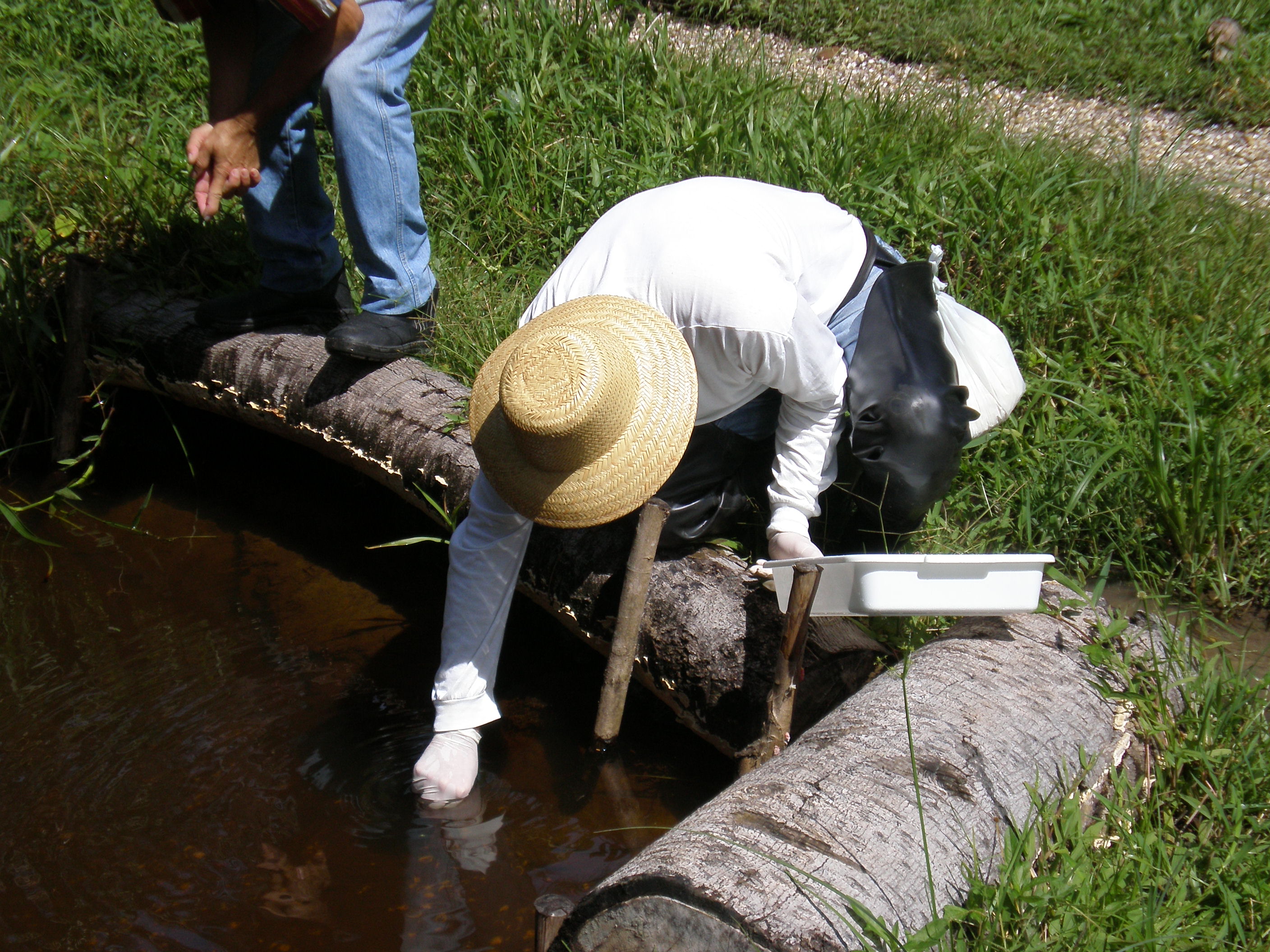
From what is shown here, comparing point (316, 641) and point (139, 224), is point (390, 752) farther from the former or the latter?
point (139, 224)

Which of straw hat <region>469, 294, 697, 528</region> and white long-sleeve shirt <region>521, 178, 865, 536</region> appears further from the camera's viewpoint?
white long-sleeve shirt <region>521, 178, 865, 536</region>

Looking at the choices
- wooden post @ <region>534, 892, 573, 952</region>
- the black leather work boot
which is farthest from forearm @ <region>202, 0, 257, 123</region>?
wooden post @ <region>534, 892, 573, 952</region>

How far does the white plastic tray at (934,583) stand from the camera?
1829mm

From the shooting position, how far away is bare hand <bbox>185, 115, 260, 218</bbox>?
2641 millimetres

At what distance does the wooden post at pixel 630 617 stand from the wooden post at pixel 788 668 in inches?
12.7

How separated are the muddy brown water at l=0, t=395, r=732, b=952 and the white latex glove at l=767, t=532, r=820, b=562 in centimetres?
61

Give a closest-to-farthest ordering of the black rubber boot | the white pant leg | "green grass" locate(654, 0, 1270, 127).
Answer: the white pant leg < the black rubber boot < "green grass" locate(654, 0, 1270, 127)

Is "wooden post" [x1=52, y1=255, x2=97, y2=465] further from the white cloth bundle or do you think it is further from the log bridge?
the white cloth bundle

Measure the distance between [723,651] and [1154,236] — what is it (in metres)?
2.27

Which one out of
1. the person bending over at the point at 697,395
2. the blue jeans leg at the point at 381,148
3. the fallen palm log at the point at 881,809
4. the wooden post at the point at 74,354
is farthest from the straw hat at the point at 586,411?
the wooden post at the point at 74,354

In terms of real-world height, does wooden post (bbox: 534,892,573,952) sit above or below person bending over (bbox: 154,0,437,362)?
below

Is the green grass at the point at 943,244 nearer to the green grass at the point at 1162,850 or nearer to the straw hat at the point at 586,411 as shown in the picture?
the green grass at the point at 1162,850

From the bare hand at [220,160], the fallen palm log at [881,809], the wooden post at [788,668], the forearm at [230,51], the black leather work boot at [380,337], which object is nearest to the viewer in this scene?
the fallen palm log at [881,809]

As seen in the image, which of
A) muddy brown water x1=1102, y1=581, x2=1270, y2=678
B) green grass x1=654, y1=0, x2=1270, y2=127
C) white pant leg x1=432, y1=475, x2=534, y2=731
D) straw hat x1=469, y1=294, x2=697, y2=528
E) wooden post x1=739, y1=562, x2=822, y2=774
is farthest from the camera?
green grass x1=654, y1=0, x2=1270, y2=127
